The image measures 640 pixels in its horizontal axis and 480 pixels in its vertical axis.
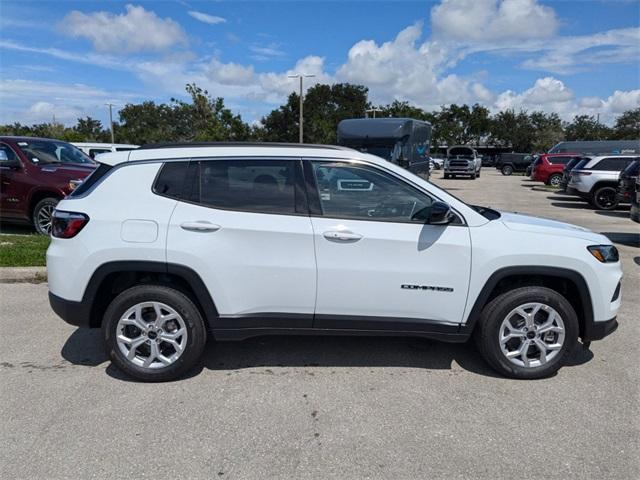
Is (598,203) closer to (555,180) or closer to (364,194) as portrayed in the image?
(555,180)

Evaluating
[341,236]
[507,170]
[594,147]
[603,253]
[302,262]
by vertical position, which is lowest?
[507,170]

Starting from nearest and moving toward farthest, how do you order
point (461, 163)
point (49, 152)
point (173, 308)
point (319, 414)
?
1. point (319, 414)
2. point (173, 308)
3. point (49, 152)
4. point (461, 163)

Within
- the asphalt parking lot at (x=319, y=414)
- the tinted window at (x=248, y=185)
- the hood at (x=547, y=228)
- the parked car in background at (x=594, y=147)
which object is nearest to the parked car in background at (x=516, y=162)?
the parked car in background at (x=594, y=147)

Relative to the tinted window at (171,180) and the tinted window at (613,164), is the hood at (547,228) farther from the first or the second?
the tinted window at (613,164)

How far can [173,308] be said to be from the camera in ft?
12.0

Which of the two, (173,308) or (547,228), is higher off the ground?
(547,228)

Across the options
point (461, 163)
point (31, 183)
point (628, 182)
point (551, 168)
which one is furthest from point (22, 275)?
point (461, 163)

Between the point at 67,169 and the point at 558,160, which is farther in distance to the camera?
the point at 558,160

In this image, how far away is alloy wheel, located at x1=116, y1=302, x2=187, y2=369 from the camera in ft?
12.1

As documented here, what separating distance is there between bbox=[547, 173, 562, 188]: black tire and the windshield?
74.4ft

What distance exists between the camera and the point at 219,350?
431 centimetres

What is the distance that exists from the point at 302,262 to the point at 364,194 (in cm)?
70

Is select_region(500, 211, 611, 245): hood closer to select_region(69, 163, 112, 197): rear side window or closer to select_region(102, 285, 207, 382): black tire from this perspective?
select_region(102, 285, 207, 382): black tire

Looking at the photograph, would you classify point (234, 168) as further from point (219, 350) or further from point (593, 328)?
point (593, 328)
